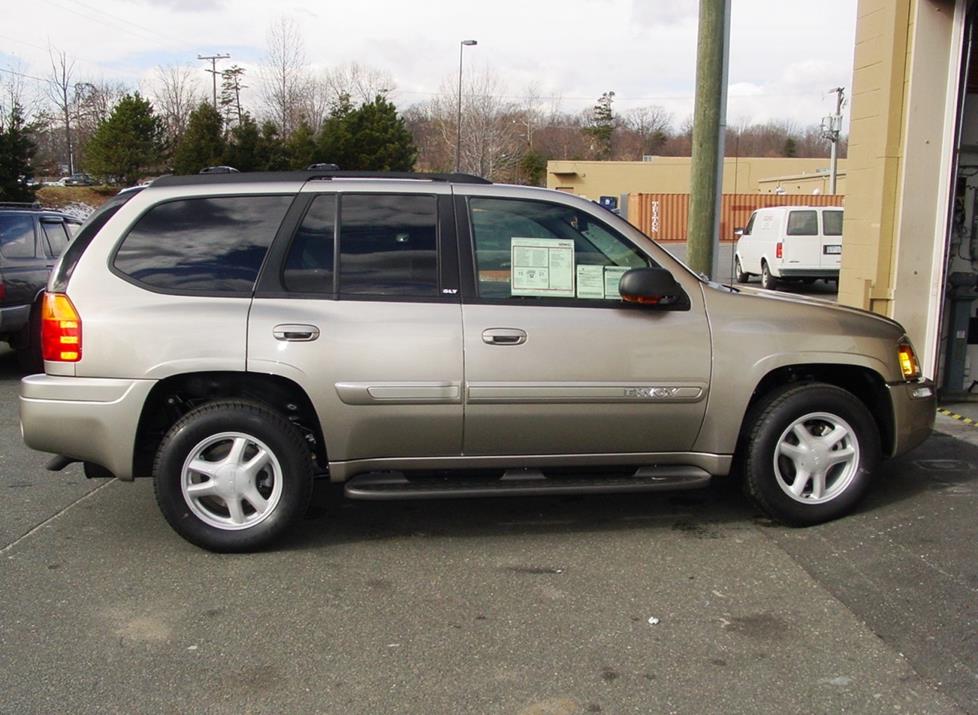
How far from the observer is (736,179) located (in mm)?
65625

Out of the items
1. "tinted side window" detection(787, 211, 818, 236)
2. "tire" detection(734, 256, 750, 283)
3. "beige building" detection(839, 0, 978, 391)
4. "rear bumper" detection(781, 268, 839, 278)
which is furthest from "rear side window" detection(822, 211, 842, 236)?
"beige building" detection(839, 0, 978, 391)

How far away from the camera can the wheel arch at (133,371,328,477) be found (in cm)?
455

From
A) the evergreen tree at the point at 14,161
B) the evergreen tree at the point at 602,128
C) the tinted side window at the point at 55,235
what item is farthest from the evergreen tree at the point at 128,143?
the evergreen tree at the point at 602,128

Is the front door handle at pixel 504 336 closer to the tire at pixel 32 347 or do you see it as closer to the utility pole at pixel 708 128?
the utility pole at pixel 708 128

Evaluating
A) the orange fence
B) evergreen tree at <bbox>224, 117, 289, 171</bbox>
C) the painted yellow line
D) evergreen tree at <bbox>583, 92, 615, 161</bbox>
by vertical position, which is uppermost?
evergreen tree at <bbox>583, 92, 615, 161</bbox>

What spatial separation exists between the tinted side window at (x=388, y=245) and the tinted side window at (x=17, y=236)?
6.48m

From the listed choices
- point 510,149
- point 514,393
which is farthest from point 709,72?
point 510,149

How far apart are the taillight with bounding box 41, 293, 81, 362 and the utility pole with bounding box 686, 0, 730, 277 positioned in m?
5.04

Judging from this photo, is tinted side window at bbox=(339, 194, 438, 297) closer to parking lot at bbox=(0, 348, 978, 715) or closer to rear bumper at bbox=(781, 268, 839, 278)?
parking lot at bbox=(0, 348, 978, 715)

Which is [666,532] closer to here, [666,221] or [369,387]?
[369,387]

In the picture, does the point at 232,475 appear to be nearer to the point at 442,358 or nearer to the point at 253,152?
the point at 442,358

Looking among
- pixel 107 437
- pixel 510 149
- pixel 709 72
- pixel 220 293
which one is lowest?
pixel 107 437

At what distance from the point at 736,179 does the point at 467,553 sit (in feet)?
214

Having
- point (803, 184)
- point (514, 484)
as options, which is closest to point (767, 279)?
point (514, 484)
